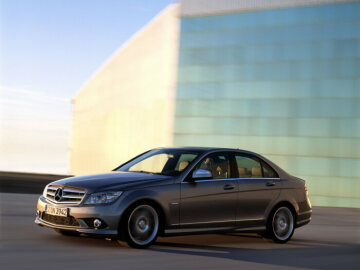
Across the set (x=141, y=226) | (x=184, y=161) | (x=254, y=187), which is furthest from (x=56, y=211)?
(x=254, y=187)

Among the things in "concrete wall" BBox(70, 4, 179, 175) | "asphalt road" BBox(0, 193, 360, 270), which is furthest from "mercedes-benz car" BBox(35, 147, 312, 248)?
"concrete wall" BBox(70, 4, 179, 175)

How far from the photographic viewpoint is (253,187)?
9.85 m

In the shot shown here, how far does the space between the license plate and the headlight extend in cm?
36

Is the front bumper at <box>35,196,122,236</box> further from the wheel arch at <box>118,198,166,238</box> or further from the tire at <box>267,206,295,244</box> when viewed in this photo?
the tire at <box>267,206,295,244</box>

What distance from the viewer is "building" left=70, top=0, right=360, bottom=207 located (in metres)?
27.8

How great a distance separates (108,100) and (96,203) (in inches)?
1509

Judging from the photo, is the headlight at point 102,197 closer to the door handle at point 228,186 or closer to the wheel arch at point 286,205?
the door handle at point 228,186

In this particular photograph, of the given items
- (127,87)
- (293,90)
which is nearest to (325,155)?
(293,90)

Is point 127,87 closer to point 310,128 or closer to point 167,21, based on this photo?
point 167,21

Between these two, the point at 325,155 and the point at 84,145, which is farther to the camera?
the point at 84,145

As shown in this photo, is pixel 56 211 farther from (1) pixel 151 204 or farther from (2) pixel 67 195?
(1) pixel 151 204

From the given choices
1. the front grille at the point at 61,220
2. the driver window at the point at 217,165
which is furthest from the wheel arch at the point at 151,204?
the driver window at the point at 217,165

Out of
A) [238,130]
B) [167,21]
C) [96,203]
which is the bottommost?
[96,203]

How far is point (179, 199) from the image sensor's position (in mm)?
8766
